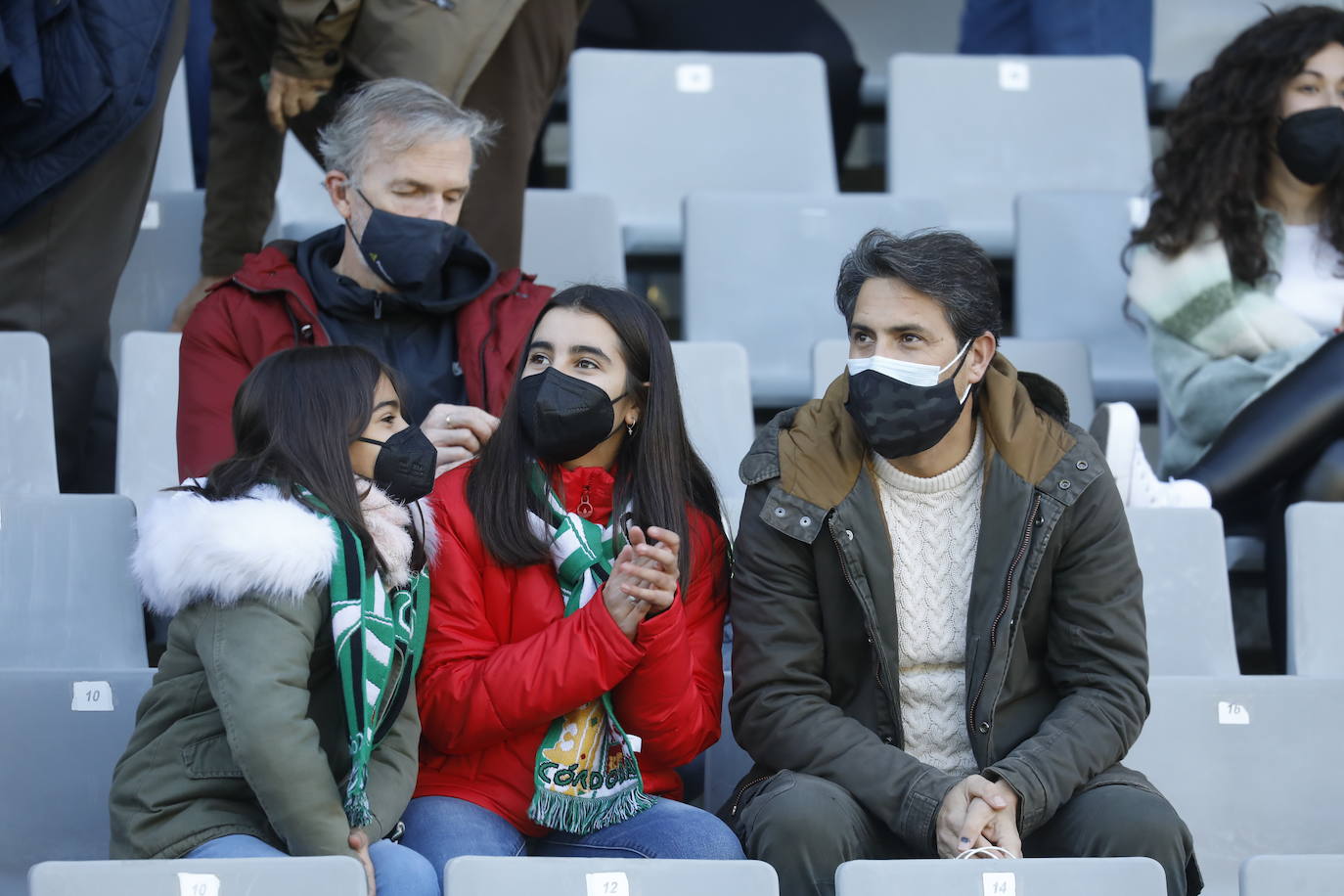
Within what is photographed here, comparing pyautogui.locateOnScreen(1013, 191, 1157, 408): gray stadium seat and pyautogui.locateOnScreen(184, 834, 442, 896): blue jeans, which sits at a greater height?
pyautogui.locateOnScreen(1013, 191, 1157, 408): gray stadium seat

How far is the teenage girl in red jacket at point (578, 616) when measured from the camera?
225cm

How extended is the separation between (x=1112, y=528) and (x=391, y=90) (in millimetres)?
1445

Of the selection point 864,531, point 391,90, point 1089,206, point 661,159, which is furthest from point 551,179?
point 864,531

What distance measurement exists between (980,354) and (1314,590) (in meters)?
0.83

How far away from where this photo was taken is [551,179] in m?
5.03

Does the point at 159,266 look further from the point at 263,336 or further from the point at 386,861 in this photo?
the point at 386,861

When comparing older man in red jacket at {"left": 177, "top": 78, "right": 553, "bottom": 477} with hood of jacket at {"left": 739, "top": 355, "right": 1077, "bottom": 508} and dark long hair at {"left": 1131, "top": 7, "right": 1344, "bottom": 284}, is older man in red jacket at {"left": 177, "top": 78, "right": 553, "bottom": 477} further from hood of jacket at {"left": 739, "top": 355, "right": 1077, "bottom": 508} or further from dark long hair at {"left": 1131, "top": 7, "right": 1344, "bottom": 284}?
dark long hair at {"left": 1131, "top": 7, "right": 1344, "bottom": 284}

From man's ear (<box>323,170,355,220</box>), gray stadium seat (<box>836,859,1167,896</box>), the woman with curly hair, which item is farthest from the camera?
the woman with curly hair

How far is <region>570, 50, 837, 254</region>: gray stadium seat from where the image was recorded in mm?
4512

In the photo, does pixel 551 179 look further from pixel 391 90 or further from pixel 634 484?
pixel 634 484

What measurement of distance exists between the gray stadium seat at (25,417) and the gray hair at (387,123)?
1.97 ft

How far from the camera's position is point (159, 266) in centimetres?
390

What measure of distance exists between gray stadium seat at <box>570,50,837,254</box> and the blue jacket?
161cm

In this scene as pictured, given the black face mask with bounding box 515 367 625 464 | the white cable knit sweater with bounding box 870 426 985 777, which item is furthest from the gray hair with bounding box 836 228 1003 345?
the black face mask with bounding box 515 367 625 464
